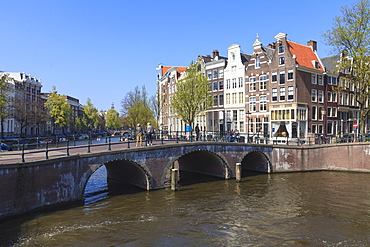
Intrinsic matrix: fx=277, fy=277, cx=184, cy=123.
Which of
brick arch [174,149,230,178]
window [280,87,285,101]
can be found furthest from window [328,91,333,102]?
brick arch [174,149,230,178]

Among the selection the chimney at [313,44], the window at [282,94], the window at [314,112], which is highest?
the chimney at [313,44]

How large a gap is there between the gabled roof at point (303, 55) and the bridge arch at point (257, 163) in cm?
1614

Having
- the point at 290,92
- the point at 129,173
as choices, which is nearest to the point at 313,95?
the point at 290,92

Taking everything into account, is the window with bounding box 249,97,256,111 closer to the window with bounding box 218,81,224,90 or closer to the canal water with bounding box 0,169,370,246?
the window with bounding box 218,81,224,90

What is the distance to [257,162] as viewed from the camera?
94.4ft

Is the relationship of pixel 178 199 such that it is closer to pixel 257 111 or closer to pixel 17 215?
pixel 17 215

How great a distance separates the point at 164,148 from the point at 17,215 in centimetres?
1018

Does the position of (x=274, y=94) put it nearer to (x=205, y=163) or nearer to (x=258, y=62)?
(x=258, y=62)

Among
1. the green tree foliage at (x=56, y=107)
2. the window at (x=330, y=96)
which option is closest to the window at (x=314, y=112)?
the window at (x=330, y=96)

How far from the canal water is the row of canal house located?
1599 cm

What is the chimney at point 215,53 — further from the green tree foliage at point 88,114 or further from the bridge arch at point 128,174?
the green tree foliage at point 88,114

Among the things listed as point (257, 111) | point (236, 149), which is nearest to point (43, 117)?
point (257, 111)

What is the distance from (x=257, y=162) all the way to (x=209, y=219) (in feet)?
51.6

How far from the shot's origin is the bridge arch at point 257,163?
1085 inches
